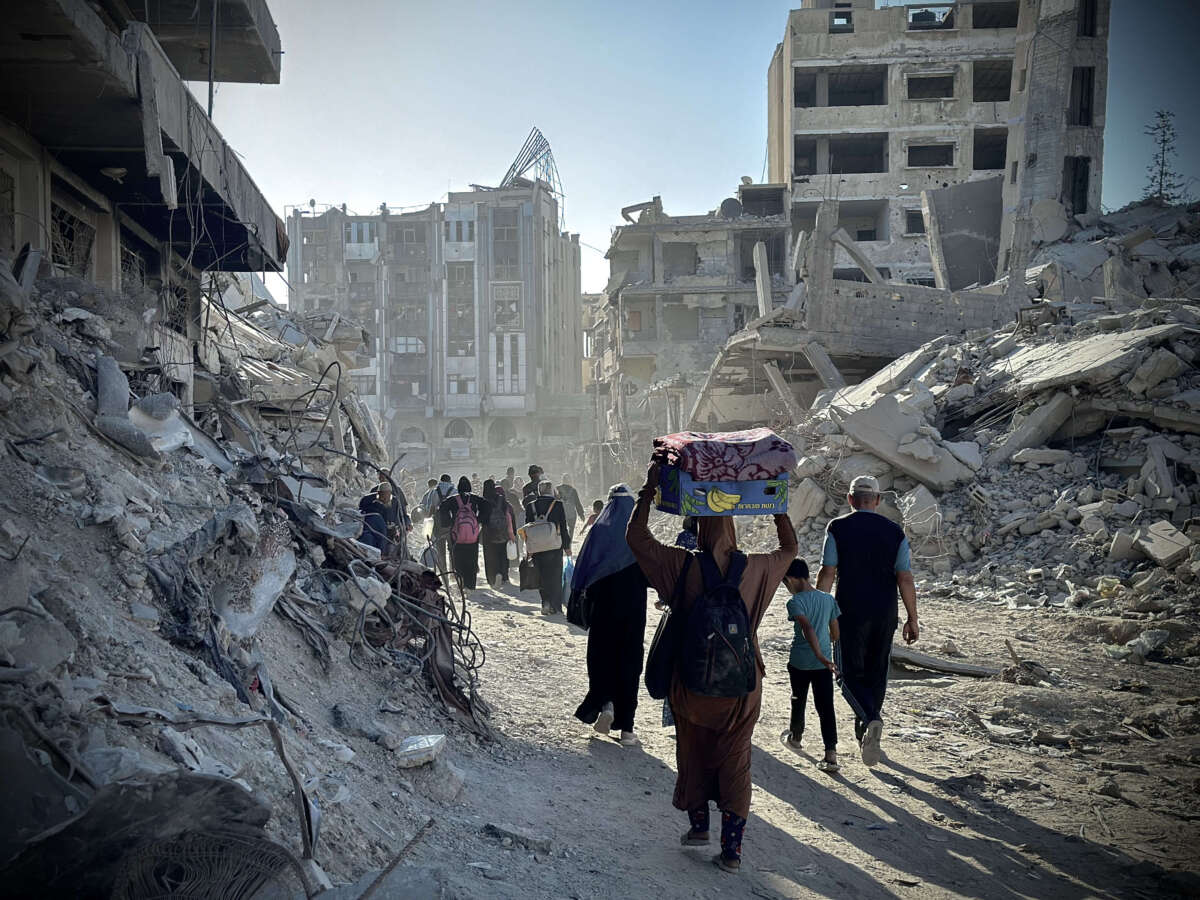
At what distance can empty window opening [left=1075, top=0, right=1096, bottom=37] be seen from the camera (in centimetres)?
2673

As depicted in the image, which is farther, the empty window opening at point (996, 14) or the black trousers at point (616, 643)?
the empty window opening at point (996, 14)

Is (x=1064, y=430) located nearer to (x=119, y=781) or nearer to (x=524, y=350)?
(x=119, y=781)

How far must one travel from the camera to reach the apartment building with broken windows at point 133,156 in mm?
6523

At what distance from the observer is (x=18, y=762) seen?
193cm

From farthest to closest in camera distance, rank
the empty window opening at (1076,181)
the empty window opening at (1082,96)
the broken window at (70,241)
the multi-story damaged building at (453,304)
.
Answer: the multi-story damaged building at (453,304) < the empty window opening at (1082,96) < the empty window opening at (1076,181) < the broken window at (70,241)

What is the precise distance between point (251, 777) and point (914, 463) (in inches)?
427

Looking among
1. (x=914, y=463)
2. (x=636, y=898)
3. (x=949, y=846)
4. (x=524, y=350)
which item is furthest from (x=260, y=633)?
(x=524, y=350)

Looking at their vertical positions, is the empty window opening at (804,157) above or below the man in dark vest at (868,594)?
above

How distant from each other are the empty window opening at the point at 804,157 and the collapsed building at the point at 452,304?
64.9ft

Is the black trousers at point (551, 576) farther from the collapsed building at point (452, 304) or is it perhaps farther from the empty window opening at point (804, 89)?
the collapsed building at point (452, 304)

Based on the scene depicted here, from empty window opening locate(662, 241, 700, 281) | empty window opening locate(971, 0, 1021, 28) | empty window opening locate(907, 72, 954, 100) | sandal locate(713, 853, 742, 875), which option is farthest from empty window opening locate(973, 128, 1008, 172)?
sandal locate(713, 853, 742, 875)

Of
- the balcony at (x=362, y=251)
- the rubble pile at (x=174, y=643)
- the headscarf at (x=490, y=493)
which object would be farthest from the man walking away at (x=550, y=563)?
the balcony at (x=362, y=251)

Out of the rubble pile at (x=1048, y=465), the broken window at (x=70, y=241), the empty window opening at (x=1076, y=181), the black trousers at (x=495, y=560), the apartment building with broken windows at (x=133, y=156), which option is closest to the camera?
the apartment building with broken windows at (x=133, y=156)

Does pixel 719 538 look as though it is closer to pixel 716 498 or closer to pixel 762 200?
pixel 716 498
